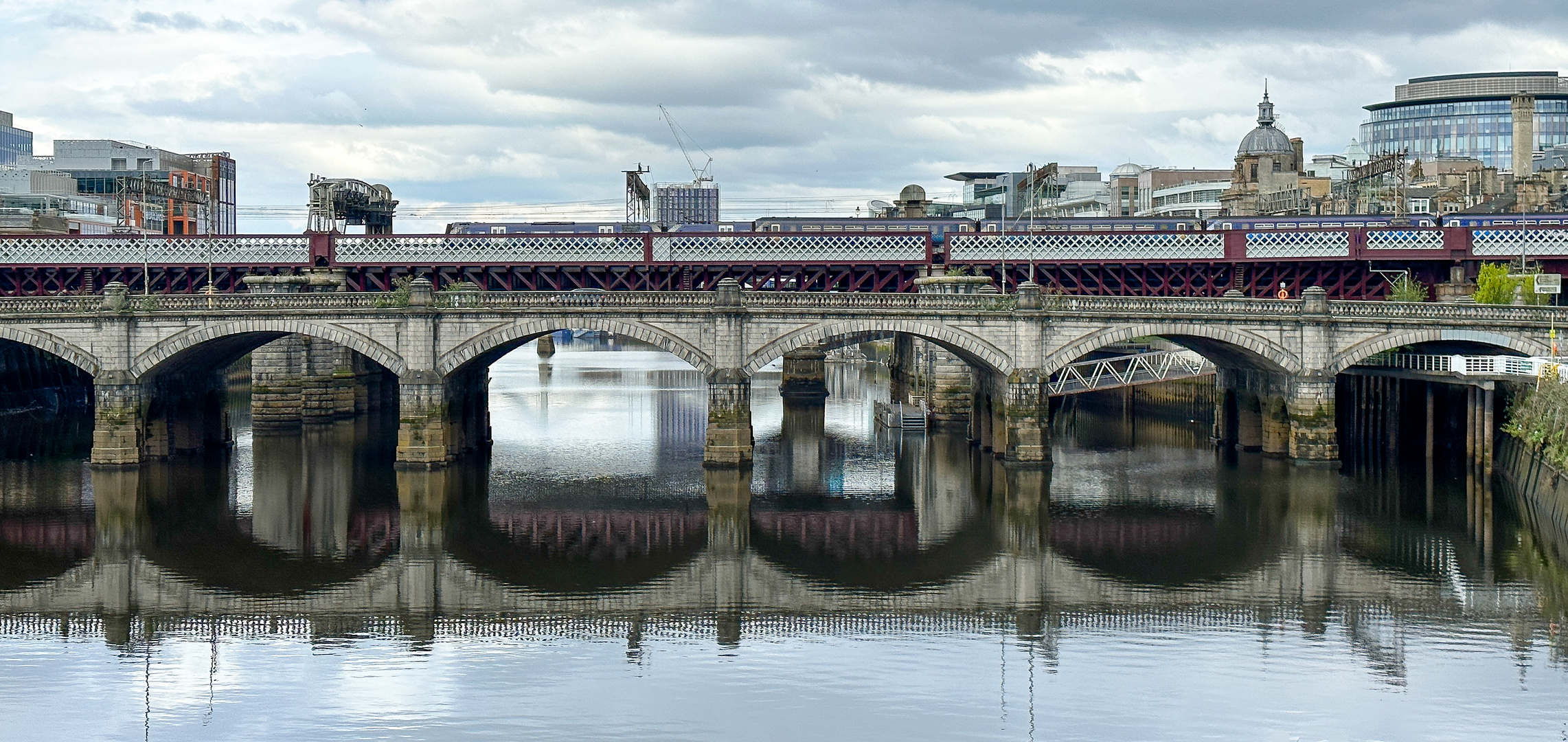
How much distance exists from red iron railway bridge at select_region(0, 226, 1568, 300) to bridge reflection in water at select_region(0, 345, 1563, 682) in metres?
20.2

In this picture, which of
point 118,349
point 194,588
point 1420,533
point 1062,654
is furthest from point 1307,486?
point 118,349

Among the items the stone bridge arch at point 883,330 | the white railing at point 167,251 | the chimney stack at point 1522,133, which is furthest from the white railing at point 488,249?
the chimney stack at point 1522,133

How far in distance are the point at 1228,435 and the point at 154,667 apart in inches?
2593

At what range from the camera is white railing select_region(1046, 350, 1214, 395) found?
324ft

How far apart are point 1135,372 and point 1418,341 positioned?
27.9m

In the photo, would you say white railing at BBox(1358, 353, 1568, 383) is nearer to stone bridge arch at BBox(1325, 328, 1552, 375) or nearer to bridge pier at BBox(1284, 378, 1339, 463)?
stone bridge arch at BBox(1325, 328, 1552, 375)

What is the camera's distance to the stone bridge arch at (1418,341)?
3214 inches

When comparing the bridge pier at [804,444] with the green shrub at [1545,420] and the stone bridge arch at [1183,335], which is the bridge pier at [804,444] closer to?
the stone bridge arch at [1183,335]

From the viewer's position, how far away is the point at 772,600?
55.2 meters

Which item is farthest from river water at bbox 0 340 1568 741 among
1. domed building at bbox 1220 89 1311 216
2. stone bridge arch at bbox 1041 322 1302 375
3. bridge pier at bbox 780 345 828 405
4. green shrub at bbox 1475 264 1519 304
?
domed building at bbox 1220 89 1311 216

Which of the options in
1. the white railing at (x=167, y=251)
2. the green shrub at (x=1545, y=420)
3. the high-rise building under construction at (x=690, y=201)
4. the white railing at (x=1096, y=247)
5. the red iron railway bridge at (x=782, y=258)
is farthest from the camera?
the high-rise building under construction at (x=690, y=201)

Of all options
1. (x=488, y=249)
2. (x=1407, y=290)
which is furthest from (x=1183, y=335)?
(x=488, y=249)

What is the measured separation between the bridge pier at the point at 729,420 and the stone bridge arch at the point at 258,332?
16.1 meters

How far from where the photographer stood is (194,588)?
56.7 metres
